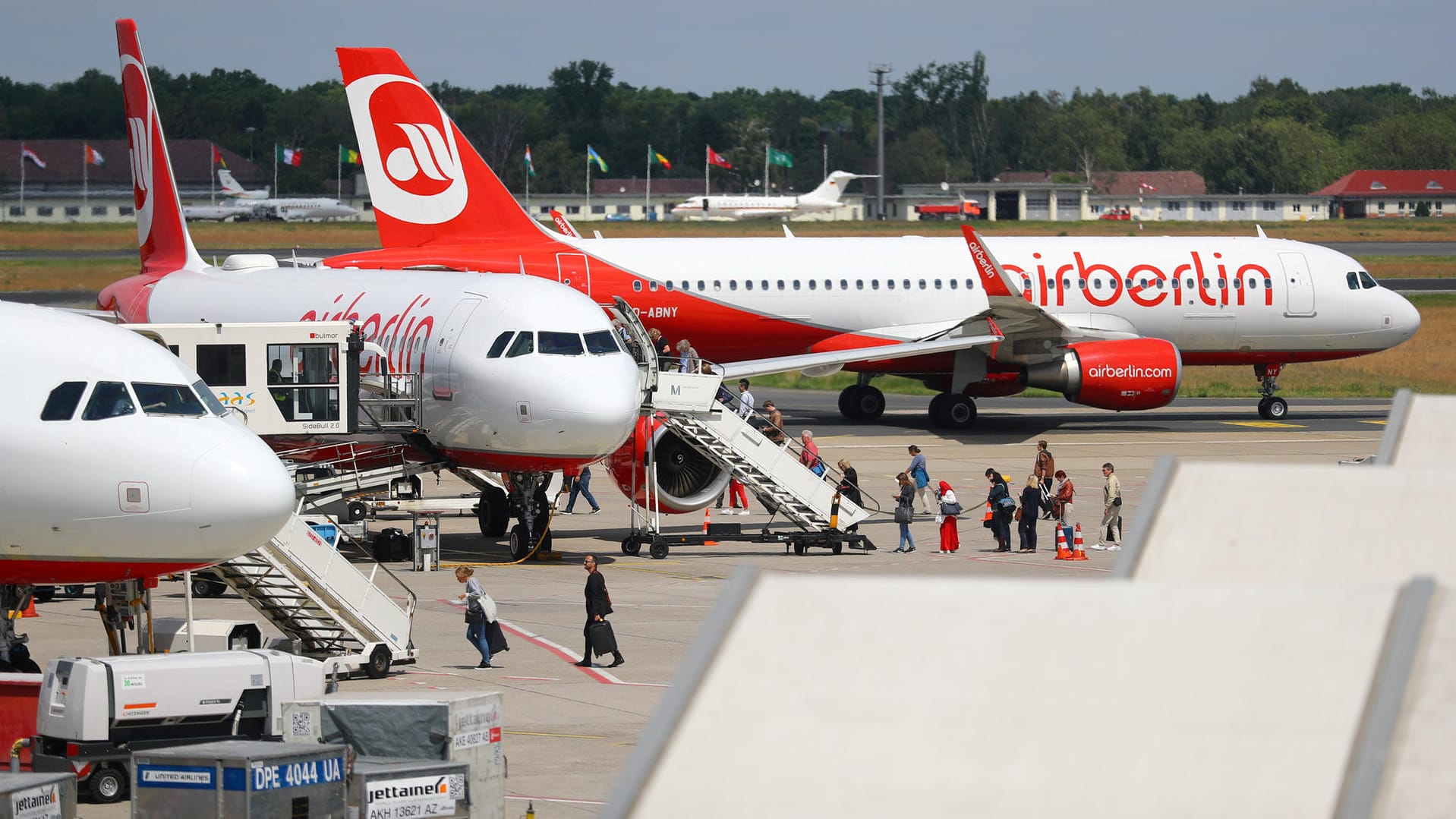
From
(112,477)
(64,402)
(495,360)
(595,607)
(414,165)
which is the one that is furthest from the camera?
(414,165)

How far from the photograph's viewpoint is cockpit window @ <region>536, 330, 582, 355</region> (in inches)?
1016

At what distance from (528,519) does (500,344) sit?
3410mm

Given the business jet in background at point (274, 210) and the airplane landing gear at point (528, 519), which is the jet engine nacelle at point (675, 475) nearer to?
the airplane landing gear at point (528, 519)

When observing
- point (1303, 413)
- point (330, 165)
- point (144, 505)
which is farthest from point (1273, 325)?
point (330, 165)

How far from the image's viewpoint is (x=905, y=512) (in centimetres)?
2856

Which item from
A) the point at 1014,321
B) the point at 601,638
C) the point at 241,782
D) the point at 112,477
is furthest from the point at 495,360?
the point at 1014,321

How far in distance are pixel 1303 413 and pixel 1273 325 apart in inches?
192

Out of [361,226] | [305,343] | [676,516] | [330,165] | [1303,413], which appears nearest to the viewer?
[305,343]

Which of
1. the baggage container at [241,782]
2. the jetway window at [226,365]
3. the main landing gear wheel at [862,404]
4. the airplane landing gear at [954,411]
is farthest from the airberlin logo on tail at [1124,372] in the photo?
the baggage container at [241,782]

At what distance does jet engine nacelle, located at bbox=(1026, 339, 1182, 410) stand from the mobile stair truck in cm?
2867

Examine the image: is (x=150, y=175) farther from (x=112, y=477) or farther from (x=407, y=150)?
(x=112, y=477)

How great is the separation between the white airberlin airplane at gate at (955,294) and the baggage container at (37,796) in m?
28.0

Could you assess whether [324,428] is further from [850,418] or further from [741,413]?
[850,418]

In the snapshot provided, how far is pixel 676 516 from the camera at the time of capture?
113ft
